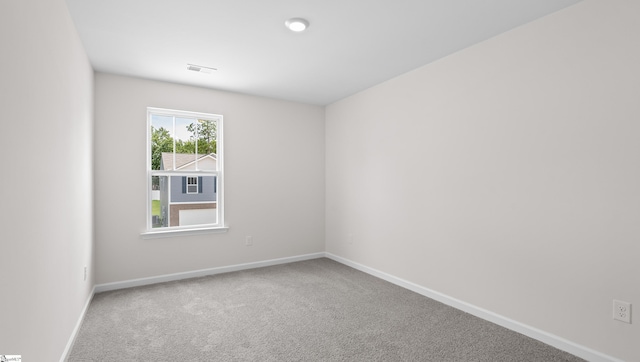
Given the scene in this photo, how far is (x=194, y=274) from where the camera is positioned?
4129 mm

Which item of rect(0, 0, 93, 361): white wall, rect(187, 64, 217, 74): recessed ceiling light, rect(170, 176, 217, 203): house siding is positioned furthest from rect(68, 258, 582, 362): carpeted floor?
rect(187, 64, 217, 74): recessed ceiling light

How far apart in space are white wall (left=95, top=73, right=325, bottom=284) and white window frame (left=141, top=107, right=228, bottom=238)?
66mm

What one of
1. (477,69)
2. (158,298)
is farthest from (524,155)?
(158,298)

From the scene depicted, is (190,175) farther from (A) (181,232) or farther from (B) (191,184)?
→ (A) (181,232)

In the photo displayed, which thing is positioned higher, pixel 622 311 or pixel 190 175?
pixel 190 175

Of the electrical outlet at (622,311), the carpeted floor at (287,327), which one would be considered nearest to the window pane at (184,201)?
the carpeted floor at (287,327)

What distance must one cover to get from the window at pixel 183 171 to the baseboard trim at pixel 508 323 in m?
2.47

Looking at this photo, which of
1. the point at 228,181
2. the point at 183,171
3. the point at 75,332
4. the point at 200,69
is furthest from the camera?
the point at 228,181

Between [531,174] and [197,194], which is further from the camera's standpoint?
[197,194]

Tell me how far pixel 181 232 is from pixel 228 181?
890 mm

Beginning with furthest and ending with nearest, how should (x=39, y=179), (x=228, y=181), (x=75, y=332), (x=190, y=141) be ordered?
(x=228, y=181)
(x=190, y=141)
(x=75, y=332)
(x=39, y=179)

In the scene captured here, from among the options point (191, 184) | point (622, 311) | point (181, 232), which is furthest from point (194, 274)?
point (622, 311)

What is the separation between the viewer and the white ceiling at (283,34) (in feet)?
7.64

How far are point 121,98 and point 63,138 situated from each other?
1.80 meters
